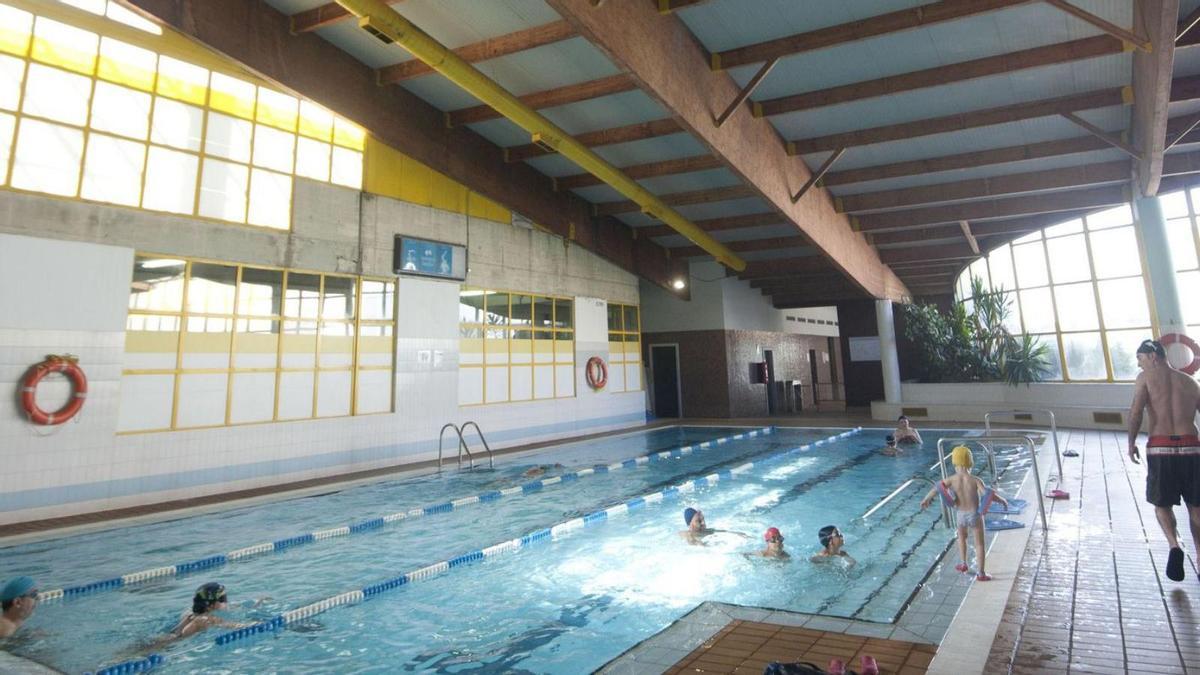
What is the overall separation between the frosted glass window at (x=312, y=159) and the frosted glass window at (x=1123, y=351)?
606 inches

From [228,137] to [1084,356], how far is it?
16.5m

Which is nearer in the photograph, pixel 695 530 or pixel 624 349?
pixel 695 530

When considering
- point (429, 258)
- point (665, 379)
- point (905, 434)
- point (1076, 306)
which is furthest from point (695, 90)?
point (1076, 306)

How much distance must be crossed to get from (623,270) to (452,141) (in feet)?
20.5

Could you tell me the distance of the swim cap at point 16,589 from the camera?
127 inches

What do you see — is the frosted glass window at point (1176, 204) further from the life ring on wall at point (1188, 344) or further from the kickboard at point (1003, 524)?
the kickboard at point (1003, 524)

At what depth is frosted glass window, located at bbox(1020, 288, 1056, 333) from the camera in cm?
1273

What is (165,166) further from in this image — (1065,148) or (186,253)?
(1065,148)

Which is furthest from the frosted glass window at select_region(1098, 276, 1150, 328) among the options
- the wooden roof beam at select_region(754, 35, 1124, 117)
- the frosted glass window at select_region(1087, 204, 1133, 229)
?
the wooden roof beam at select_region(754, 35, 1124, 117)

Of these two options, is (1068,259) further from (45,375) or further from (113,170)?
(45,375)

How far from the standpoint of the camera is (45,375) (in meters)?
5.96

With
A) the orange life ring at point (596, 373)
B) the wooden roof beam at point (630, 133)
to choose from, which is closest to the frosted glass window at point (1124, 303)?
the wooden roof beam at point (630, 133)

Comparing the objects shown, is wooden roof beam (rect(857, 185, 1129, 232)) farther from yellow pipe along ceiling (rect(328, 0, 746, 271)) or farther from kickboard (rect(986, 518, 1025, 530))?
kickboard (rect(986, 518, 1025, 530))

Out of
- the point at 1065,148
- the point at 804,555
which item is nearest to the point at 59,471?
the point at 804,555
